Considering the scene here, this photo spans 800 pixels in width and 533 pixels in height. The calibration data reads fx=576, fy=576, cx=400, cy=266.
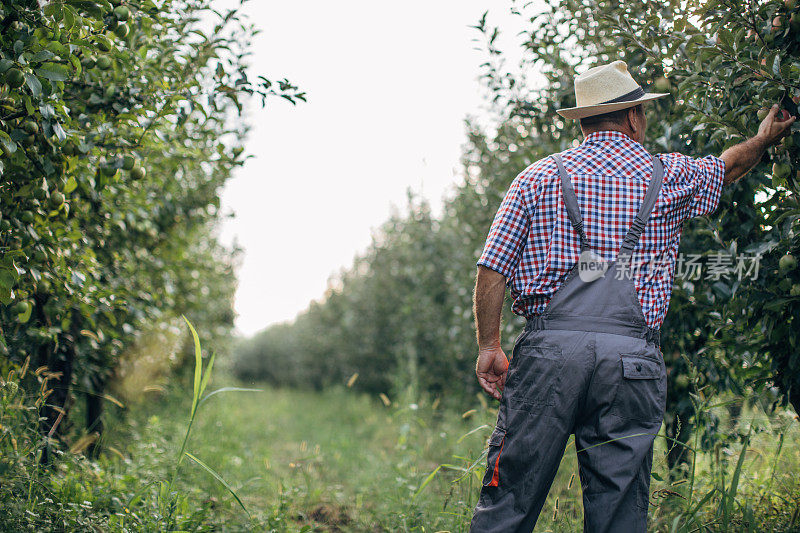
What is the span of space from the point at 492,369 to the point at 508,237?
58cm

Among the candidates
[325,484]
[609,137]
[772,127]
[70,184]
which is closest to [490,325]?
[609,137]

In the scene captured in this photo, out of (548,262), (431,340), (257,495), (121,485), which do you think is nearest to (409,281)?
(431,340)

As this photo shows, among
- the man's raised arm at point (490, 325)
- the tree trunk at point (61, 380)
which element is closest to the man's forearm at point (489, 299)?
the man's raised arm at point (490, 325)

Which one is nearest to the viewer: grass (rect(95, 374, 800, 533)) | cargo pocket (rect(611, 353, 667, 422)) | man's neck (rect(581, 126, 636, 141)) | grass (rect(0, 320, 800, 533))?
cargo pocket (rect(611, 353, 667, 422))

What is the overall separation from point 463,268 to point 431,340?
116 inches

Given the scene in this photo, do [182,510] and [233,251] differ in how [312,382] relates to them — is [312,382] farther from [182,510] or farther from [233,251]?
[182,510]

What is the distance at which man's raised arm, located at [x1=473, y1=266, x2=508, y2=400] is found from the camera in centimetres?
239

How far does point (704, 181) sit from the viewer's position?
240cm

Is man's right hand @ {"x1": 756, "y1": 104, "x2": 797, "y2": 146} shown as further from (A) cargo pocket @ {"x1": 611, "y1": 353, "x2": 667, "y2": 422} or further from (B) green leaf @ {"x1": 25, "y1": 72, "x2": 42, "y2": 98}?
(B) green leaf @ {"x1": 25, "y1": 72, "x2": 42, "y2": 98}

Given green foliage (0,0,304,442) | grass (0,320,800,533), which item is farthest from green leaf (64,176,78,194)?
grass (0,320,800,533)

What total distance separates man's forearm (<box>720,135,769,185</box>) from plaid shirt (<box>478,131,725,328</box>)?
0.05 metres

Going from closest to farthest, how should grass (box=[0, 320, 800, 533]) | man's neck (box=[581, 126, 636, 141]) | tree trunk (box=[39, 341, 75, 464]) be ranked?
man's neck (box=[581, 126, 636, 141]) → grass (box=[0, 320, 800, 533]) → tree trunk (box=[39, 341, 75, 464])

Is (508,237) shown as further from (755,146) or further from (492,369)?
(755,146)

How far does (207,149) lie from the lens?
5.12 meters
